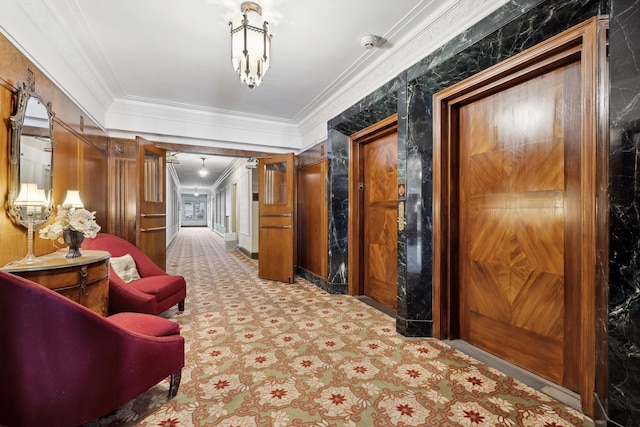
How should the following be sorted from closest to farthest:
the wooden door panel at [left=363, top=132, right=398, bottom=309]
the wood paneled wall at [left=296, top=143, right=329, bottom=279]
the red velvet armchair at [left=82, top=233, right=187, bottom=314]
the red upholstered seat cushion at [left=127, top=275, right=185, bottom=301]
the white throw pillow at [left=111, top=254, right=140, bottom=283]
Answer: the red velvet armchair at [left=82, top=233, right=187, bottom=314], the red upholstered seat cushion at [left=127, top=275, right=185, bottom=301], the white throw pillow at [left=111, top=254, right=140, bottom=283], the wooden door panel at [left=363, top=132, right=398, bottom=309], the wood paneled wall at [left=296, top=143, right=329, bottom=279]

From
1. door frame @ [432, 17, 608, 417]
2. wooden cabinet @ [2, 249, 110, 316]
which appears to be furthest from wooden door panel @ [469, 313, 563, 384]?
wooden cabinet @ [2, 249, 110, 316]

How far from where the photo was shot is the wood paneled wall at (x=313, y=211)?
15.7ft

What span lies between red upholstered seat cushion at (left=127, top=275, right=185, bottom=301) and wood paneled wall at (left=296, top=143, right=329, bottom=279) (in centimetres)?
218

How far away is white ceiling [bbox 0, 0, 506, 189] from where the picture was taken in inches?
95.8

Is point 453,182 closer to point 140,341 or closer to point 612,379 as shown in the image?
point 612,379

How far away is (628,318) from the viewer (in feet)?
4.81

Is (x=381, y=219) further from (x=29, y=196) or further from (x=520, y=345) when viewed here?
(x=29, y=196)

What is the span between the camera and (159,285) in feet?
10.4

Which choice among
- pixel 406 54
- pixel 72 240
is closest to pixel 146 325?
pixel 72 240

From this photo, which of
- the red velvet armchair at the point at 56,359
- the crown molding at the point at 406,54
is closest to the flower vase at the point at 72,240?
the red velvet armchair at the point at 56,359

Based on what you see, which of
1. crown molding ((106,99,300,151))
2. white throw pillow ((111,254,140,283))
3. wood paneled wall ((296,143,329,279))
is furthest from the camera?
wood paneled wall ((296,143,329,279))

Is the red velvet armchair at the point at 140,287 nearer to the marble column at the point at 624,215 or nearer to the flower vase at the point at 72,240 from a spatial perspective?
the flower vase at the point at 72,240

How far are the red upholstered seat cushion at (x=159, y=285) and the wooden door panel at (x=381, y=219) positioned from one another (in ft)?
8.24

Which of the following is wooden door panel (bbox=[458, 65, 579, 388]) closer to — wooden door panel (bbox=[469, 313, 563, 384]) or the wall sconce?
wooden door panel (bbox=[469, 313, 563, 384])
